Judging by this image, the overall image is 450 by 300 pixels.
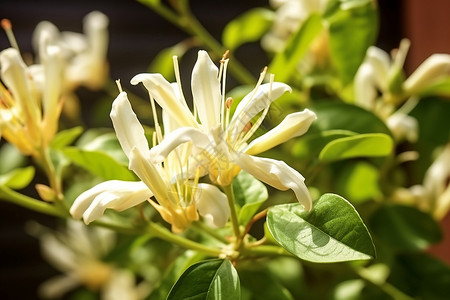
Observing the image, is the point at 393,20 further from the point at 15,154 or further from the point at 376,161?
the point at 15,154

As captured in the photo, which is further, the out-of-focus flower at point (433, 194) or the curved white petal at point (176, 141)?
the out-of-focus flower at point (433, 194)

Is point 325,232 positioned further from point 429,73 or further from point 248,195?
Result: point 429,73

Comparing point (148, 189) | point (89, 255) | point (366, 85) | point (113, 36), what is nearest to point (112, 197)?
point (148, 189)

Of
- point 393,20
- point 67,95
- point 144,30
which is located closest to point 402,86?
point 67,95

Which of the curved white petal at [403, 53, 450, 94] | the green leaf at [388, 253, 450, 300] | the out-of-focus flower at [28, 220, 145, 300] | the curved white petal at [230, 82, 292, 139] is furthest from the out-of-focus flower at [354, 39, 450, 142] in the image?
the out-of-focus flower at [28, 220, 145, 300]

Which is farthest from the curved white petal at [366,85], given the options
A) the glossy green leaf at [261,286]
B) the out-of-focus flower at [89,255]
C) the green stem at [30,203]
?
the out-of-focus flower at [89,255]

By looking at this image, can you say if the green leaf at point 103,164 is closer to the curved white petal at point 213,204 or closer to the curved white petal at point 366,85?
the curved white petal at point 213,204

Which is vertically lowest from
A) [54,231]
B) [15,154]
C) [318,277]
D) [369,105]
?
[54,231]
